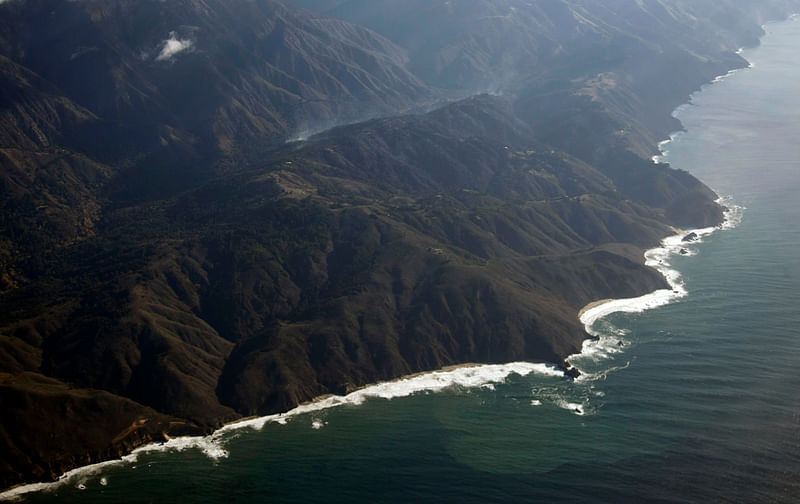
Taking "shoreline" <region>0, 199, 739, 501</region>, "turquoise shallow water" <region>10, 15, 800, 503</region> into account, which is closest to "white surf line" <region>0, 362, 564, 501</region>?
"shoreline" <region>0, 199, 739, 501</region>

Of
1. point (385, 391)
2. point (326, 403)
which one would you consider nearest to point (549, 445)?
point (385, 391)

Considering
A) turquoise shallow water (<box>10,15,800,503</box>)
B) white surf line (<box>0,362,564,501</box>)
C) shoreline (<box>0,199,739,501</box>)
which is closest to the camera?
turquoise shallow water (<box>10,15,800,503</box>)

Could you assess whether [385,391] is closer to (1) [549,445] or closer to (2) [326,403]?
(2) [326,403]

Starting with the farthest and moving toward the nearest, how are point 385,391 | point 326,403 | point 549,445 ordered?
point 385,391, point 326,403, point 549,445

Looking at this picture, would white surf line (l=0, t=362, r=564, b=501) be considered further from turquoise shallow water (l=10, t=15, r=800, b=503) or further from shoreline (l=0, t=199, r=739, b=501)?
turquoise shallow water (l=10, t=15, r=800, b=503)

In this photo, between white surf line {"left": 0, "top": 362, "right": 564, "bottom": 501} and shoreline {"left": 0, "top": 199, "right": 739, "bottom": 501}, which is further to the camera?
shoreline {"left": 0, "top": 199, "right": 739, "bottom": 501}

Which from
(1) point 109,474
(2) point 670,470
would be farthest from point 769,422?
(1) point 109,474

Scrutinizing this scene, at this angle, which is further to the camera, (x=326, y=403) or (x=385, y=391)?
(x=385, y=391)

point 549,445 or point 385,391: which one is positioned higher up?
point 385,391
